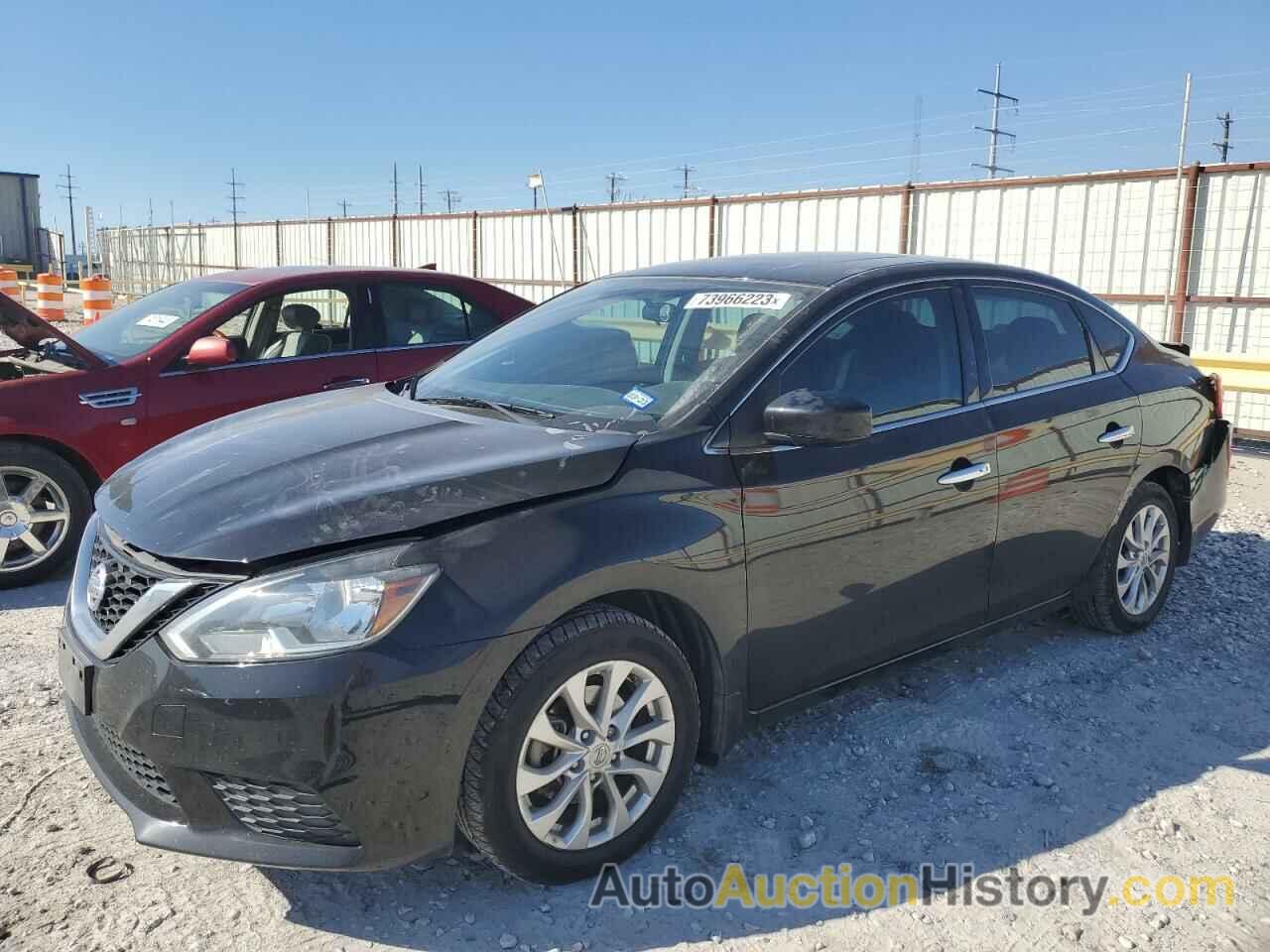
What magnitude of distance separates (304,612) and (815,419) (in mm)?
1474

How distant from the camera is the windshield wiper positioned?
336cm

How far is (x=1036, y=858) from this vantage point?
307 centimetres

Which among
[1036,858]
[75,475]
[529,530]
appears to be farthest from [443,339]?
[1036,858]

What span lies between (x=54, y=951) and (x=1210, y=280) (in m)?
10.5

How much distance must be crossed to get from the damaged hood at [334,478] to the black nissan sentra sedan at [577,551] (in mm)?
12

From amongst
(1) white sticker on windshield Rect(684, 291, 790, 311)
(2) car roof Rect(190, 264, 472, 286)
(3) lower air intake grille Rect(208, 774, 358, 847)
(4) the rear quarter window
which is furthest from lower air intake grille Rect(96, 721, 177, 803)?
(2) car roof Rect(190, 264, 472, 286)

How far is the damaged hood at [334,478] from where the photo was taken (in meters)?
2.59

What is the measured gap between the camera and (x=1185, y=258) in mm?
9969

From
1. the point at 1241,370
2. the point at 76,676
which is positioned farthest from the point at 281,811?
the point at 1241,370

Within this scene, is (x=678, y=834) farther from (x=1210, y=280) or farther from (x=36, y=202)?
(x=36, y=202)

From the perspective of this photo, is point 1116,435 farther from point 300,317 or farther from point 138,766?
point 300,317

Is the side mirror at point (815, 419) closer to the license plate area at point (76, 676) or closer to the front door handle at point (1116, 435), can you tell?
the front door handle at point (1116, 435)

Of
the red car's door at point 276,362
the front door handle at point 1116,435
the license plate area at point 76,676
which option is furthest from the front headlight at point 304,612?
the red car's door at point 276,362

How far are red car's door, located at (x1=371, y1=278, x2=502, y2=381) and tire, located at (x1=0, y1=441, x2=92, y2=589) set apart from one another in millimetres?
1756
